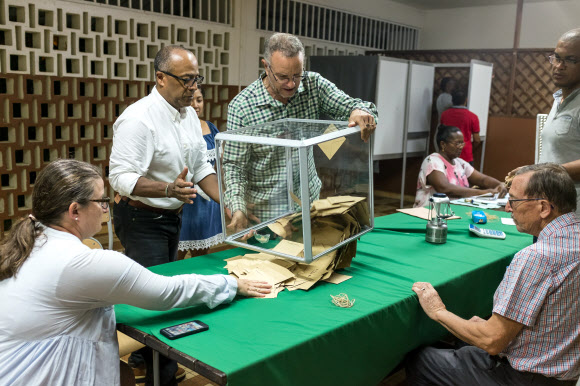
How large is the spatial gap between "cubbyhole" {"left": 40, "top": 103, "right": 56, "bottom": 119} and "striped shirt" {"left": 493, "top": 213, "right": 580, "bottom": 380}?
386cm

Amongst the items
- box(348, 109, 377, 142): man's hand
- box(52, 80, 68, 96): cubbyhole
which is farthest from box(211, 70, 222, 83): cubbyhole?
box(348, 109, 377, 142): man's hand

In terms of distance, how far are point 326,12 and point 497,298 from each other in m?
5.94

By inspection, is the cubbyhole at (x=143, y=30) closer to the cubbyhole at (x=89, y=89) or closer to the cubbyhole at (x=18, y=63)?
the cubbyhole at (x=89, y=89)

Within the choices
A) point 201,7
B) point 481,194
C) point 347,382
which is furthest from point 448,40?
point 347,382

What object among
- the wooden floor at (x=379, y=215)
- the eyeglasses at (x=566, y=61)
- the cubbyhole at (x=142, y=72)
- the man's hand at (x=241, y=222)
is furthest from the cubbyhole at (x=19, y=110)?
the eyeglasses at (x=566, y=61)

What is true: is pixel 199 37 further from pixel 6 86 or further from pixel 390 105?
pixel 390 105

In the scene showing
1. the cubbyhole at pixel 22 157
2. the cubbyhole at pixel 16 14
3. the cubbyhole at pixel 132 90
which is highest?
the cubbyhole at pixel 16 14

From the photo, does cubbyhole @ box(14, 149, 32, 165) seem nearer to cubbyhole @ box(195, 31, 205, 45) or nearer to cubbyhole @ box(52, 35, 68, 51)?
cubbyhole @ box(52, 35, 68, 51)

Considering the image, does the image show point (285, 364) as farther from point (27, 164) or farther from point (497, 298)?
point (27, 164)

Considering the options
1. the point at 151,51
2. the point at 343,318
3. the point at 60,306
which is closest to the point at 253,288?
the point at 343,318

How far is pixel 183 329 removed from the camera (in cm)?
129

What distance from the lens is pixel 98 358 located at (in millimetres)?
1264

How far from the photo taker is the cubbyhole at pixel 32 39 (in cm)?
404

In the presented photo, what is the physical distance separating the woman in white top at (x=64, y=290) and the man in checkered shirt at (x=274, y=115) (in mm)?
528
